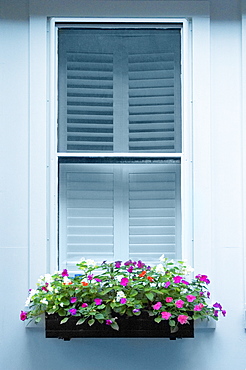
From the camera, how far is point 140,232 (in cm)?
265

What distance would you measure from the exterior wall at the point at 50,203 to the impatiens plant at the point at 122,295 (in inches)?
5.4

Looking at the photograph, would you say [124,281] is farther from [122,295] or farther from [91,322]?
[91,322]

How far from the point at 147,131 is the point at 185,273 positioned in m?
0.78

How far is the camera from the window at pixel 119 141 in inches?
104

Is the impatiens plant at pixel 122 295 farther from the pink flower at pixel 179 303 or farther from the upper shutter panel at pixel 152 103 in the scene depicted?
the upper shutter panel at pixel 152 103

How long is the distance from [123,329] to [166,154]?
3.04ft

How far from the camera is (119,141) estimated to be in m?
2.66

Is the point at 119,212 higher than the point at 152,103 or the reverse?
the reverse

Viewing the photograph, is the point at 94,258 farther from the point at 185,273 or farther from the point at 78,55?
the point at 78,55

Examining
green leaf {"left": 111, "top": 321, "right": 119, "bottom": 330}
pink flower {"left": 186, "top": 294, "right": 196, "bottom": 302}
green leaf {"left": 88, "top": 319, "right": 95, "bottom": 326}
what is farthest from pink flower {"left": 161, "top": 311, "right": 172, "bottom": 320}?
green leaf {"left": 88, "top": 319, "right": 95, "bottom": 326}

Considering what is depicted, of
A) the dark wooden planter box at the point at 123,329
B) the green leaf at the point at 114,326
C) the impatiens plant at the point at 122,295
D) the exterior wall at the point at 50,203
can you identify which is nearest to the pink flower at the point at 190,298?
the impatiens plant at the point at 122,295

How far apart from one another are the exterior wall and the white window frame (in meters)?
0.04

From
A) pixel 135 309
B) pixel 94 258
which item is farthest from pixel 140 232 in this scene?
pixel 135 309

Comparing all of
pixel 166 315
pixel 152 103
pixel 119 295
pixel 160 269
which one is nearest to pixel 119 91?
pixel 152 103
